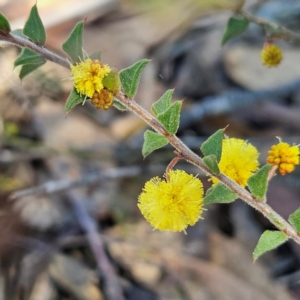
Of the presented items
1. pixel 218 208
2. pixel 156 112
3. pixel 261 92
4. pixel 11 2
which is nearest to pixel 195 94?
pixel 261 92

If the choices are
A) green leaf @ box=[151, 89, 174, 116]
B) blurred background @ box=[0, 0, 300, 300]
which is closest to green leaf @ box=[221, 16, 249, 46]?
blurred background @ box=[0, 0, 300, 300]

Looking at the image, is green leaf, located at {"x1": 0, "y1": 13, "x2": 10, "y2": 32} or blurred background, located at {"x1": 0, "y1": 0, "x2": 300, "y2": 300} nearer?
green leaf, located at {"x1": 0, "y1": 13, "x2": 10, "y2": 32}

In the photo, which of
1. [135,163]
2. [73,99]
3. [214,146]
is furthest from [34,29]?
[135,163]

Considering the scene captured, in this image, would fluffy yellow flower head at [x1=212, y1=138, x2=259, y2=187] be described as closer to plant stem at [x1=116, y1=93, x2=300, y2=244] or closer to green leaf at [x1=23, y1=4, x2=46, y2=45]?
plant stem at [x1=116, y1=93, x2=300, y2=244]

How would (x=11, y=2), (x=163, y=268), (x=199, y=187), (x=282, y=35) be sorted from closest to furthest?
(x=199, y=187)
(x=282, y=35)
(x=163, y=268)
(x=11, y=2)

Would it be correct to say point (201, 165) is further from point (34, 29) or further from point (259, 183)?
point (34, 29)

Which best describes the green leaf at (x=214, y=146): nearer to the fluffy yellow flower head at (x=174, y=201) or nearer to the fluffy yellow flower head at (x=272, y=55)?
the fluffy yellow flower head at (x=174, y=201)

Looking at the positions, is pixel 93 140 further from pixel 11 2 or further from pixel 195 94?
pixel 11 2
